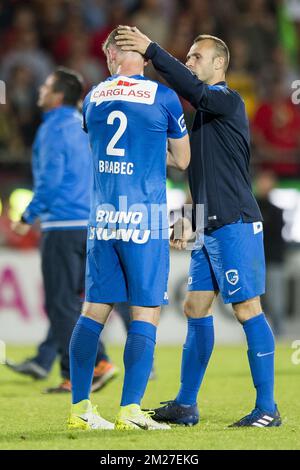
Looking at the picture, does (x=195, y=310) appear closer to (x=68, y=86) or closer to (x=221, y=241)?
(x=221, y=241)

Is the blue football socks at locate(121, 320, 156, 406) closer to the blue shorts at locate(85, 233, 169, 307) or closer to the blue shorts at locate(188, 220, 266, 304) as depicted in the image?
the blue shorts at locate(85, 233, 169, 307)

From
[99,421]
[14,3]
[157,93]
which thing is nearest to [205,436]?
[99,421]

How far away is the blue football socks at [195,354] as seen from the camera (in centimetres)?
701

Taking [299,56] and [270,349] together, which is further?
[299,56]

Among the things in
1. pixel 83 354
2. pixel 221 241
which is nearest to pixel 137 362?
pixel 83 354

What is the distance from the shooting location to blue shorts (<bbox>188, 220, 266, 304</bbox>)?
22.2 feet

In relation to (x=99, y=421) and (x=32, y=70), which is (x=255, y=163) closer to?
(x=32, y=70)

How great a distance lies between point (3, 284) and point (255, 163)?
3473mm

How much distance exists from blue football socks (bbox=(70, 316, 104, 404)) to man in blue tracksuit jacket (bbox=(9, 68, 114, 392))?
2.34m

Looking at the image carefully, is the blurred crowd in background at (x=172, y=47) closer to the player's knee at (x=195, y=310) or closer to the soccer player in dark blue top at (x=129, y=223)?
the player's knee at (x=195, y=310)

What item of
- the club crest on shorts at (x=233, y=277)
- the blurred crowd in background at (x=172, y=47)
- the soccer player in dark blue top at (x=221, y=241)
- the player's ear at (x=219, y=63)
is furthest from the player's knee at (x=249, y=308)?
the blurred crowd in background at (x=172, y=47)

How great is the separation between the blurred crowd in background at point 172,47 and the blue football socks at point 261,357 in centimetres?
764

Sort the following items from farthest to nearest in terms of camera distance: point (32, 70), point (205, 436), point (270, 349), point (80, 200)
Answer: point (32, 70) → point (80, 200) → point (270, 349) → point (205, 436)

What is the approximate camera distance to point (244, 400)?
843 centimetres
